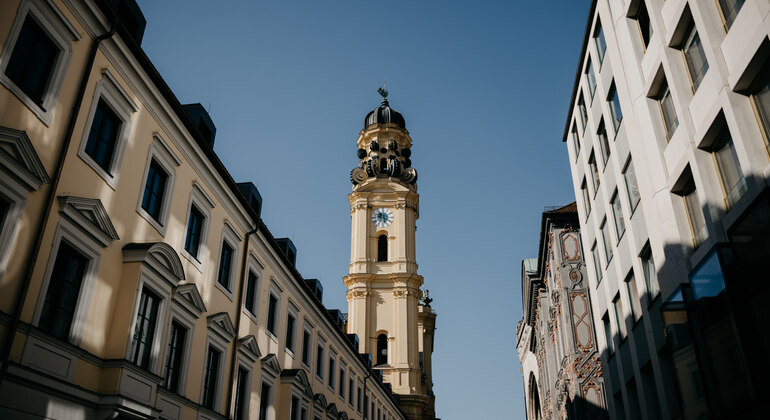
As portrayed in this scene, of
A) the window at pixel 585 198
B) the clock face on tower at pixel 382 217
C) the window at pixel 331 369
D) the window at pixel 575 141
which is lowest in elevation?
the window at pixel 331 369

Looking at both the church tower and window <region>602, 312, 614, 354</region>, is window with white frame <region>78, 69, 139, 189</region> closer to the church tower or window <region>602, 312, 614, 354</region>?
window <region>602, 312, 614, 354</region>

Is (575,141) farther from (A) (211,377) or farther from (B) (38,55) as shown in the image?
(B) (38,55)

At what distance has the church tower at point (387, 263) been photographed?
192 feet

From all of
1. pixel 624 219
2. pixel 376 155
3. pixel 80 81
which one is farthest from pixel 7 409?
pixel 376 155

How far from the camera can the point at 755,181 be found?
39.6 feet

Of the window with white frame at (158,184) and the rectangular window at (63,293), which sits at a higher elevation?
the window with white frame at (158,184)

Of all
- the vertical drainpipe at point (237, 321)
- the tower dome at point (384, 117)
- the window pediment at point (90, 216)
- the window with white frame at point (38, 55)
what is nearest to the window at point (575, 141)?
the vertical drainpipe at point (237, 321)

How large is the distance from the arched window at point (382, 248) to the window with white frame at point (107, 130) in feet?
165

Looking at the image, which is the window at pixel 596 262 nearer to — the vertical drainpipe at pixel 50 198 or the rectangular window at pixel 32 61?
the vertical drainpipe at pixel 50 198

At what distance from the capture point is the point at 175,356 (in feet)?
52.5

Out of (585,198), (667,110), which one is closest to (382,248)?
(585,198)

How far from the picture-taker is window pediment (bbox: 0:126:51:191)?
33.2 ft

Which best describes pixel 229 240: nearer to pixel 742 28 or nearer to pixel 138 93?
pixel 138 93

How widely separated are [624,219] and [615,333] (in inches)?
184
